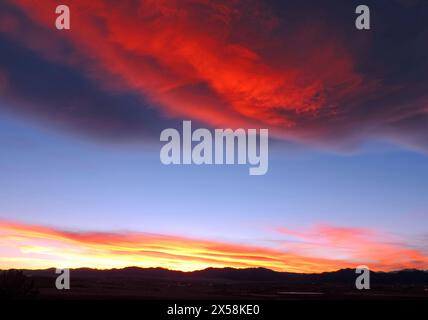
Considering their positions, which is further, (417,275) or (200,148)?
(417,275)
